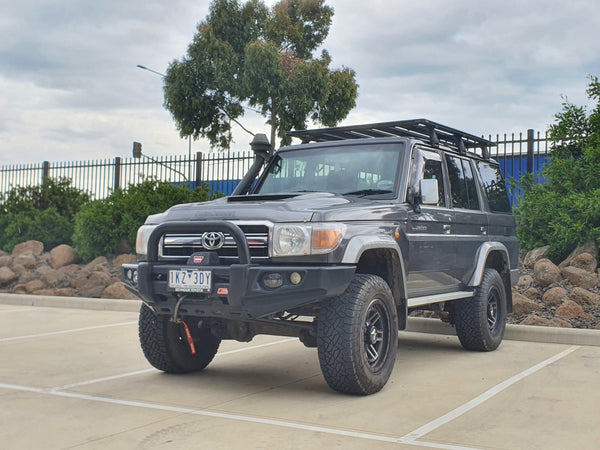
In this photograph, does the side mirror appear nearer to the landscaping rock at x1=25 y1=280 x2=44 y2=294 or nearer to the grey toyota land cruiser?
the grey toyota land cruiser

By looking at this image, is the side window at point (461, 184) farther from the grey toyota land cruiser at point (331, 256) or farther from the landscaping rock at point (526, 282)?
the landscaping rock at point (526, 282)

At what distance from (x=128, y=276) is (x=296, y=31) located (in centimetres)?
2313

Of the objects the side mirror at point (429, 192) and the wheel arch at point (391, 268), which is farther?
Answer: the side mirror at point (429, 192)

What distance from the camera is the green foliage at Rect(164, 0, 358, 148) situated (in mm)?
25172

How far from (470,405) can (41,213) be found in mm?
14226

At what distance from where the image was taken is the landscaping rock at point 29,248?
16.0 meters

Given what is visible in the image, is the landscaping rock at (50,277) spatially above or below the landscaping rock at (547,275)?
below

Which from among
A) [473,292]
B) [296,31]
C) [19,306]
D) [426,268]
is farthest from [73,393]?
[296,31]

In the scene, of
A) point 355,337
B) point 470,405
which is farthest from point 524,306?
point 355,337

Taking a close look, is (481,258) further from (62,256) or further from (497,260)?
(62,256)


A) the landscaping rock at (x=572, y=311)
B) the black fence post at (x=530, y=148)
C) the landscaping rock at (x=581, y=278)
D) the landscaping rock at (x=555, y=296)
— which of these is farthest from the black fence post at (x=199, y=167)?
the landscaping rock at (x=572, y=311)

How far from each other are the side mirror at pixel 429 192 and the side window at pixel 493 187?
6.98ft

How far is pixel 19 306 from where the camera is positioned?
11.9m

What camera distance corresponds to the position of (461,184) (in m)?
7.20
